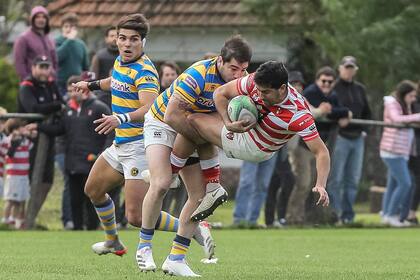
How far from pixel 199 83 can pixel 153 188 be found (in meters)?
0.96

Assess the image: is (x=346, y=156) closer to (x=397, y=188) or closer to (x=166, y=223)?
(x=397, y=188)

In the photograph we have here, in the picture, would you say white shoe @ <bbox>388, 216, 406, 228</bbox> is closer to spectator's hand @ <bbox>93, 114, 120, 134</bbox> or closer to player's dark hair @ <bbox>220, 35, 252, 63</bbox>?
spectator's hand @ <bbox>93, 114, 120, 134</bbox>

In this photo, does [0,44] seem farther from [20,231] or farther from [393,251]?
[393,251]

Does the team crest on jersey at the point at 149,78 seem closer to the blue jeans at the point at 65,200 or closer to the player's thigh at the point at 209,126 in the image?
the player's thigh at the point at 209,126

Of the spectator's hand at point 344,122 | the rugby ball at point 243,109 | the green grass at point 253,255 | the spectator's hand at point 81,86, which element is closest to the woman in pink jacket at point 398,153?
the green grass at point 253,255

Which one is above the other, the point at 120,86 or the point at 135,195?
the point at 120,86

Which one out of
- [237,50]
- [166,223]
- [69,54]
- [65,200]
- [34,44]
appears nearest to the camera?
[237,50]

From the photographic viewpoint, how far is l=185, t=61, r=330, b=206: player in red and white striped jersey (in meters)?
9.82

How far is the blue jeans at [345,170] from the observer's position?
1869 cm

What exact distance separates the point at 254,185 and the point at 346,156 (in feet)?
5.53

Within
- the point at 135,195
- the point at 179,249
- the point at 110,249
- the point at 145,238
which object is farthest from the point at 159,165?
the point at 110,249

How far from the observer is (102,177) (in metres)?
11.8

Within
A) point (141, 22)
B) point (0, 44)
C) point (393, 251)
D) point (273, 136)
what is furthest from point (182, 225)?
point (0, 44)

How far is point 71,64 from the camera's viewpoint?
60.7 feet
